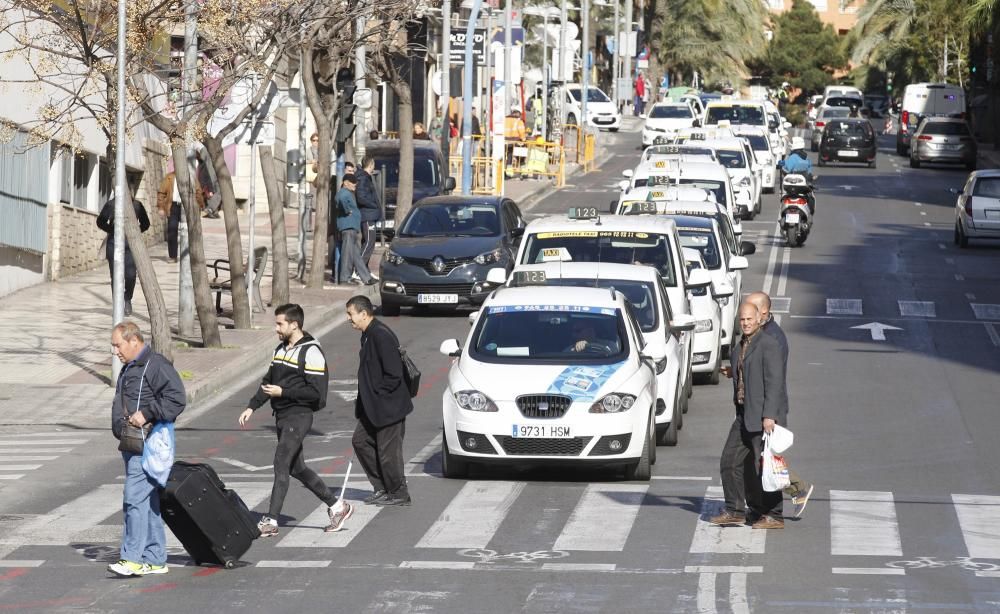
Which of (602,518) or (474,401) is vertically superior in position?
(474,401)

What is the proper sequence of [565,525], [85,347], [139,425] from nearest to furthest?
[139,425], [565,525], [85,347]

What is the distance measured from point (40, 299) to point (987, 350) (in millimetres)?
14418

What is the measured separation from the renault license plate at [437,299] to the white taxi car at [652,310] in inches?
336

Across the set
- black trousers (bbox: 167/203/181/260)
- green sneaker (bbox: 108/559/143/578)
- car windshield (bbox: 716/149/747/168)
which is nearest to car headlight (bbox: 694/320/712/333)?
green sneaker (bbox: 108/559/143/578)

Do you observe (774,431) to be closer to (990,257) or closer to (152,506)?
(152,506)

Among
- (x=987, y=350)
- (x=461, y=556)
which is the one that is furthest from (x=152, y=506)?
(x=987, y=350)

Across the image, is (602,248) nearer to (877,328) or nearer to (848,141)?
(877,328)

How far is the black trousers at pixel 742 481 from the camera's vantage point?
12484mm

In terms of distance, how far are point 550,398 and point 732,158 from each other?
28859 mm

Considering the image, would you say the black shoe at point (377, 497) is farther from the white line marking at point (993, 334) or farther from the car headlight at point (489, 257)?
the car headlight at point (489, 257)

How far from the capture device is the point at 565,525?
12711mm

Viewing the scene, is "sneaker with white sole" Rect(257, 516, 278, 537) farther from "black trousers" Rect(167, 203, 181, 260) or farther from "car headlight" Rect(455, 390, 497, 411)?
"black trousers" Rect(167, 203, 181, 260)

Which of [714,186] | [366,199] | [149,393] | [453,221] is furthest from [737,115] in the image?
[149,393]

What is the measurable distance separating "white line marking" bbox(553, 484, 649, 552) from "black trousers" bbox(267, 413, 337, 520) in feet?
5.73
